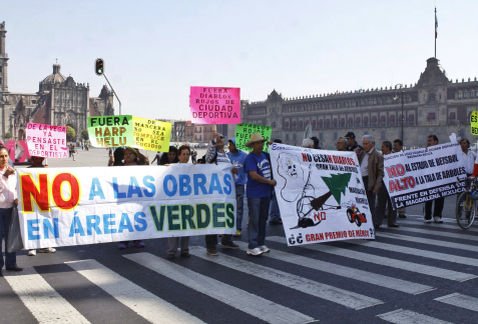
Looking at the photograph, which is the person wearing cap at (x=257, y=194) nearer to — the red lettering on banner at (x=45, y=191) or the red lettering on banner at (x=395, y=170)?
the red lettering on banner at (x=45, y=191)

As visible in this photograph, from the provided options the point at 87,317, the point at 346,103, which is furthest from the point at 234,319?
the point at 346,103

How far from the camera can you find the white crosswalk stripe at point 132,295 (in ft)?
16.1

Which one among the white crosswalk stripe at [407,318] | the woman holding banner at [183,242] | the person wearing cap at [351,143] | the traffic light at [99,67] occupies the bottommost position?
the white crosswalk stripe at [407,318]

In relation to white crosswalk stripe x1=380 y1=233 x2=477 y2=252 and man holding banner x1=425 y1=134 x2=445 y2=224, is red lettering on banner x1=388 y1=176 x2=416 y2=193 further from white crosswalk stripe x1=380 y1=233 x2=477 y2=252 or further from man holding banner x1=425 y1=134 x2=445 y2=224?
white crosswalk stripe x1=380 y1=233 x2=477 y2=252

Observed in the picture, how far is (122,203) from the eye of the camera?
756 cm

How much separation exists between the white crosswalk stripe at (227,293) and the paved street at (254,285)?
0.4 inches

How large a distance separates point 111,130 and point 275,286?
16.9 ft

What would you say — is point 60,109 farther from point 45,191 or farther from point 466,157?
point 45,191

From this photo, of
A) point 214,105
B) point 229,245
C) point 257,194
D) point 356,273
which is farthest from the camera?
point 214,105

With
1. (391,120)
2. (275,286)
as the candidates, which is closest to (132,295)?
(275,286)

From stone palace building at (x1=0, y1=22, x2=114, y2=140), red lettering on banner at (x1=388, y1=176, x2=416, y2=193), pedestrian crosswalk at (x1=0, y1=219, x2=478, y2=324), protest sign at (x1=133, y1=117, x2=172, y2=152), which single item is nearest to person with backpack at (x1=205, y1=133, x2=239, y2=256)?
pedestrian crosswalk at (x1=0, y1=219, x2=478, y2=324)

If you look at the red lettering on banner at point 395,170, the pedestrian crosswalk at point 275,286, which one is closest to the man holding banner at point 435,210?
the red lettering on banner at point 395,170

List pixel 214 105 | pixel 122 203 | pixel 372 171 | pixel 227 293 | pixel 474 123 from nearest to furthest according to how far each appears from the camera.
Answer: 1. pixel 227 293
2. pixel 122 203
3. pixel 372 171
4. pixel 214 105
5. pixel 474 123

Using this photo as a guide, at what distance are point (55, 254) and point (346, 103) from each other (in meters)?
107
